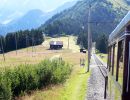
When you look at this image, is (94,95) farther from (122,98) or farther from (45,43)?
(45,43)

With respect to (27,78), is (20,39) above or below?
above

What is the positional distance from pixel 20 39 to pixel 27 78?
14145 cm

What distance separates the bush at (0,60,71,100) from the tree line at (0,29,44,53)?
124187 millimetres

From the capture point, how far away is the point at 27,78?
1142 inches

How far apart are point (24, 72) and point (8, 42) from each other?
137 meters

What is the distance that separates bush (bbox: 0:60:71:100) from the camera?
78.7 feet

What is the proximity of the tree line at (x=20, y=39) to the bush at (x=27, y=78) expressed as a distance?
4889 inches

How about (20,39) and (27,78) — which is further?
(20,39)

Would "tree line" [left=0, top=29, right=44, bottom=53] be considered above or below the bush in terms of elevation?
above

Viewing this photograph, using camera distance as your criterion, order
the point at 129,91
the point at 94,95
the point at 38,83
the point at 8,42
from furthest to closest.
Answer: the point at 8,42 < the point at 38,83 < the point at 94,95 < the point at 129,91

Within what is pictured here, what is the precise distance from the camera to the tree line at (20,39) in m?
162

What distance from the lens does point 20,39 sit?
169375 mm

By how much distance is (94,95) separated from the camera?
24.1m

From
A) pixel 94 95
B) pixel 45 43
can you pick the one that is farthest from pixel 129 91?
pixel 45 43
